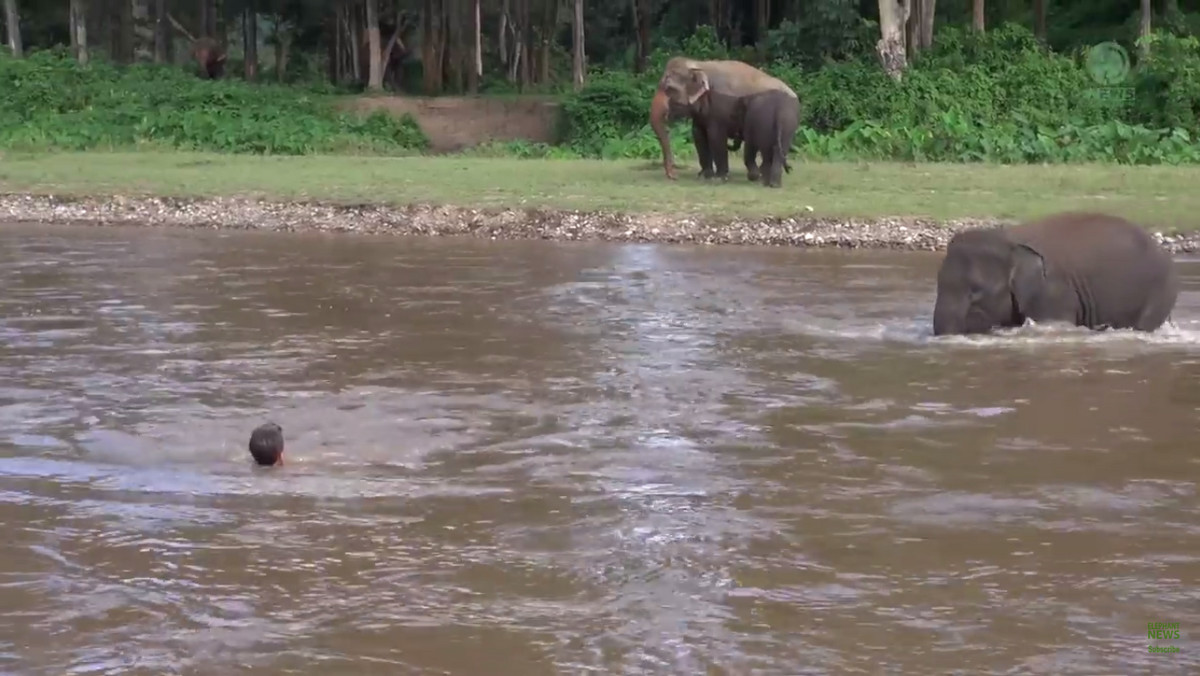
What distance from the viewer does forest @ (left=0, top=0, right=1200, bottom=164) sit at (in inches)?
1100

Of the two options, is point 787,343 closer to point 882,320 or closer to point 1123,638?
point 882,320

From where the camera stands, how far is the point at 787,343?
12242 millimetres

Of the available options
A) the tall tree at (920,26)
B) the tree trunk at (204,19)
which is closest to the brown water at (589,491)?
the tall tree at (920,26)

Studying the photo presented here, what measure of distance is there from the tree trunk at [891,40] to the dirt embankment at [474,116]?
657 cm

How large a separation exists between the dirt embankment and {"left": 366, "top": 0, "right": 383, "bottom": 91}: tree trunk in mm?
2180

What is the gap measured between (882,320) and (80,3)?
29.5 metres

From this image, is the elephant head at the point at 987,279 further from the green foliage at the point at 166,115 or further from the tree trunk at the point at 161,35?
the tree trunk at the point at 161,35

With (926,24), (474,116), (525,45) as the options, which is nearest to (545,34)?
(525,45)

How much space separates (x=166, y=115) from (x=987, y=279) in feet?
73.9

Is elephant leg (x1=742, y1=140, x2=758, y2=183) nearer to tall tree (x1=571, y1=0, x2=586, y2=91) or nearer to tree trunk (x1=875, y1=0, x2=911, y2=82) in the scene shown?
tree trunk (x1=875, y1=0, x2=911, y2=82)

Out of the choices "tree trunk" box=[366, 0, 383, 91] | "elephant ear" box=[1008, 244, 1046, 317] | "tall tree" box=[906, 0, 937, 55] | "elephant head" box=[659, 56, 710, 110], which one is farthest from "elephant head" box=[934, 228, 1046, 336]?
"tree trunk" box=[366, 0, 383, 91]

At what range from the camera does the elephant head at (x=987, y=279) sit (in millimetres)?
11625

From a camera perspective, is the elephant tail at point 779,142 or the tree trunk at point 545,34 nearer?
the elephant tail at point 779,142

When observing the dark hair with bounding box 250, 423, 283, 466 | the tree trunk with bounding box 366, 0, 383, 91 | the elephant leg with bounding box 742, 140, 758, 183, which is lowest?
the dark hair with bounding box 250, 423, 283, 466
